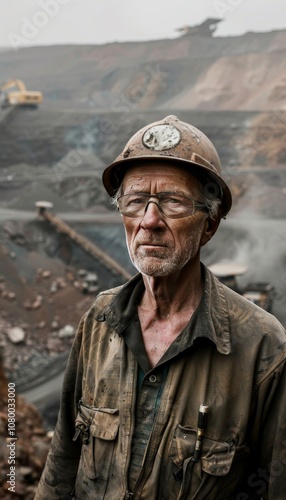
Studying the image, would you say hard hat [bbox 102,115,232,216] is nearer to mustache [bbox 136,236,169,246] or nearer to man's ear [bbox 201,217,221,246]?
man's ear [bbox 201,217,221,246]

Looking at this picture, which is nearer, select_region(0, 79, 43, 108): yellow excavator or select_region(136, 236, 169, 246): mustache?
select_region(136, 236, 169, 246): mustache

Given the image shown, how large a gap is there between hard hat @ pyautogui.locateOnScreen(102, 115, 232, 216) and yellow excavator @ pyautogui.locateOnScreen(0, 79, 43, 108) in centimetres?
1124

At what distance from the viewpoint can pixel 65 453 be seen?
2.24 m

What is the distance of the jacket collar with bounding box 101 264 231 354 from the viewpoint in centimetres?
189

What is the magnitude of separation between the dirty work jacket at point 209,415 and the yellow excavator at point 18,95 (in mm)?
11342

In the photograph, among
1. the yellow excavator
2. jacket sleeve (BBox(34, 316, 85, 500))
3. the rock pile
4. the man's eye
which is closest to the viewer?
the man's eye

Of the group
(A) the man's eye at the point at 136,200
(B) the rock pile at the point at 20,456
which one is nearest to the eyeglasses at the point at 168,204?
(A) the man's eye at the point at 136,200

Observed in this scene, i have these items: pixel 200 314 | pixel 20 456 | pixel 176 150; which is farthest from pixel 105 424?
pixel 20 456

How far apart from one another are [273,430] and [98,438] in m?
0.53

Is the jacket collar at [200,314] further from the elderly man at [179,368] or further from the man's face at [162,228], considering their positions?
the man's face at [162,228]

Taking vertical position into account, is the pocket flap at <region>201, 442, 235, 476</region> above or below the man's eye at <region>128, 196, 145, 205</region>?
below

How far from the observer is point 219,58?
476 inches

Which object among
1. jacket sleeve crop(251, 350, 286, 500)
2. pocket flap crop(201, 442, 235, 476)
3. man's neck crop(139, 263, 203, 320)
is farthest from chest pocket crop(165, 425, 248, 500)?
man's neck crop(139, 263, 203, 320)

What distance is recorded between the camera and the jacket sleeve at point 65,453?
2.22 meters
